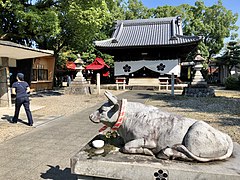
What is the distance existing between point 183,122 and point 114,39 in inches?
867

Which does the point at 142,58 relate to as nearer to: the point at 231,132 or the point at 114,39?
the point at 114,39

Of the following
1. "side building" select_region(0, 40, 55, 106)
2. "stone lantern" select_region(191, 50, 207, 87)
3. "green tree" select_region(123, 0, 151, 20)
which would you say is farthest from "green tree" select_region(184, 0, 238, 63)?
"side building" select_region(0, 40, 55, 106)

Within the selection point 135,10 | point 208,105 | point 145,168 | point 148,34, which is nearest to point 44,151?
point 145,168

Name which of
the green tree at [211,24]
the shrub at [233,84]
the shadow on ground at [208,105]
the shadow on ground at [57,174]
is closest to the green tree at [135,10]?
the green tree at [211,24]

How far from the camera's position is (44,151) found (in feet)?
15.3

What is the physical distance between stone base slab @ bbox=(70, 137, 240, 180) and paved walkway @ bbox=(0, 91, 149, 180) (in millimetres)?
1087

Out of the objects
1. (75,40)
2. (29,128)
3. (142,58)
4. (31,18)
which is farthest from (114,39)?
(29,128)

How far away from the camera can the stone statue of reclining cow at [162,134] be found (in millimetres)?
2426

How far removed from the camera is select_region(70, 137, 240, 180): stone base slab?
2.25m

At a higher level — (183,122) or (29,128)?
(183,122)

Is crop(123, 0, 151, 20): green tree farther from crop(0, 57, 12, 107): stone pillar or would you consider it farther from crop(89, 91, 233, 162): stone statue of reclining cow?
crop(89, 91, 233, 162): stone statue of reclining cow

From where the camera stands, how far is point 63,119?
8.02 meters

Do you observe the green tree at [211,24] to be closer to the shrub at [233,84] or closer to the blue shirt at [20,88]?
the shrub at [233,84]

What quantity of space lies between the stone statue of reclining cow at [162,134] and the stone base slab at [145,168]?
9cm
